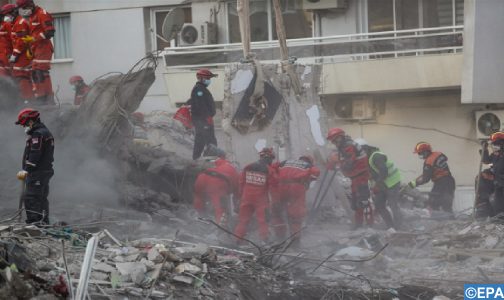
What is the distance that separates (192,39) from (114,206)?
8.75m

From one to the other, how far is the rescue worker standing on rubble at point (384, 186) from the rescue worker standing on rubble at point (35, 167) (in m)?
5.77

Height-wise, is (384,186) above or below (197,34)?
below

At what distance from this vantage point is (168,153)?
17922 mm

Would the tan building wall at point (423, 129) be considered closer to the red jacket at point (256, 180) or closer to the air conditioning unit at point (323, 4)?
the air conditioning unit at point (323, 4)

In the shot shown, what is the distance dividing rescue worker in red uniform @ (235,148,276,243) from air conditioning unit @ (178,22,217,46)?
9.91 metres

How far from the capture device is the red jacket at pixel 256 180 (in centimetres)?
1432

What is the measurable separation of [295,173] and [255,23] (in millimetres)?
10184

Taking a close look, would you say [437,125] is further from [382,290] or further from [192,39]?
[382,290]

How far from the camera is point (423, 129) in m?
23.0

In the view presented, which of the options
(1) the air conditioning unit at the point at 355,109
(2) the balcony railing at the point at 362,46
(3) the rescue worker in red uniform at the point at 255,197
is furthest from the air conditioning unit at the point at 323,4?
(3) the rescue worker in red uniform at the point at 255,197

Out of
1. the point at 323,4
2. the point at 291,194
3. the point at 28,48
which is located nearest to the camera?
the point at 291,194

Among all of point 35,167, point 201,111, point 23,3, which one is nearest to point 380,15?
point 201,111

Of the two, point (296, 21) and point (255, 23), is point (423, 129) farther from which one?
point (255, 23)

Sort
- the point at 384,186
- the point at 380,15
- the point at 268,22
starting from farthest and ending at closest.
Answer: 1. the point at 268,22
2. the point at 380,15
3. the point at 384,186
